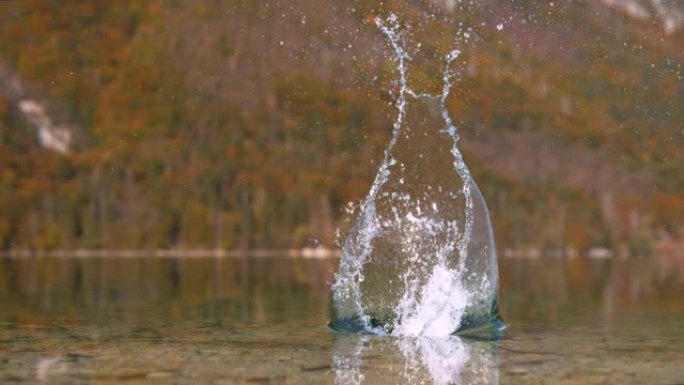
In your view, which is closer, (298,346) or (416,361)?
(416,361)

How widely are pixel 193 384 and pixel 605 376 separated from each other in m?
6.47

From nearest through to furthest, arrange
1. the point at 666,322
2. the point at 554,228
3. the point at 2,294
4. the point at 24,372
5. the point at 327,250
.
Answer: the point at 24,372, the point at 666,322, the point at 2,294, the point at 327,250, the point at 554,228

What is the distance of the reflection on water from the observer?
66.2 feet

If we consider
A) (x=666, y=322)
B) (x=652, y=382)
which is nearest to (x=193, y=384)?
(x=652, y=382)

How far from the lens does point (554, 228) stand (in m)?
184

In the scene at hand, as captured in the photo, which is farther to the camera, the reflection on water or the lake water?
the lake water

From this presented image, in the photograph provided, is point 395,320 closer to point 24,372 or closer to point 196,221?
point 24,372

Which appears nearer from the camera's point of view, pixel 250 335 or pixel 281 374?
pixel 281 374

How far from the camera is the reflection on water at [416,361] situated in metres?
20.2

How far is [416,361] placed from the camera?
2250 cm

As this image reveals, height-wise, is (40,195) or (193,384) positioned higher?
(40,195)

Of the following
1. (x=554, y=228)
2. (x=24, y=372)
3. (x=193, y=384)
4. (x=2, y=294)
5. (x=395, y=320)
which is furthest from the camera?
(x=554, y=228)

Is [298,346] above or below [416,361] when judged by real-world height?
above

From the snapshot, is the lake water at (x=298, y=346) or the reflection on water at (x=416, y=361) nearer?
the reflection on water at (x=416, y=361)
